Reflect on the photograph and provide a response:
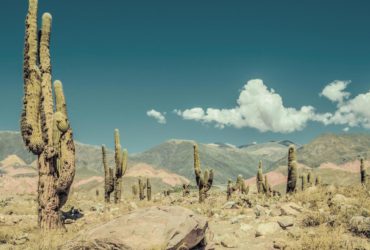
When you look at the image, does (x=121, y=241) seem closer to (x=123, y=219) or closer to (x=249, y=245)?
(x=123, y=219)

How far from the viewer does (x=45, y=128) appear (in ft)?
46.3

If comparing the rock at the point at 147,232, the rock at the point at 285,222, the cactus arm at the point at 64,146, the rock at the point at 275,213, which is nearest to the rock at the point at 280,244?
the rock at the point at 285,222

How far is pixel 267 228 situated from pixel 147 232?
4553mm

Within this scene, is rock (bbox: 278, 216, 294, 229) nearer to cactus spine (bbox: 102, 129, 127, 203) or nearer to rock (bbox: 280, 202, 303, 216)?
rock (bbox: 280, 202, 303, 216)

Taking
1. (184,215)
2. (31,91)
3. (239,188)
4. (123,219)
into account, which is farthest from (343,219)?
(239,188)

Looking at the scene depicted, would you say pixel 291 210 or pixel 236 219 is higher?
pixel 291 210

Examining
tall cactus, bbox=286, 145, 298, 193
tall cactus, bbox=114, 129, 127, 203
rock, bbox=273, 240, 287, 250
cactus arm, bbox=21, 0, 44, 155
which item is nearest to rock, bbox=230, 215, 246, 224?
rock, bbox=273, 240, 287, 250

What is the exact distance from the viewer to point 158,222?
8.81 meters

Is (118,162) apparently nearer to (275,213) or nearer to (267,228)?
(275,213)

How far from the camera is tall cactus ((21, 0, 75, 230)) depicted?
13469 mm

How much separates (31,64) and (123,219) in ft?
25.8

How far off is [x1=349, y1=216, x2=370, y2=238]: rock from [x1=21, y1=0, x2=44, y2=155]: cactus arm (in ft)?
35.1

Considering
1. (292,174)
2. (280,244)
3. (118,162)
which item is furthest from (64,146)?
(292,174)

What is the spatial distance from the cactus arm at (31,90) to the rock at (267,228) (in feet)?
27.1
